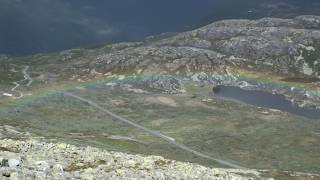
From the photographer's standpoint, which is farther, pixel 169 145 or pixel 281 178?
pixel 169 145

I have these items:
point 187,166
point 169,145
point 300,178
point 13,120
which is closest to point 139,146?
point 169,145

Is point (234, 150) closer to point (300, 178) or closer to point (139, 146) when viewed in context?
point (139, 146)

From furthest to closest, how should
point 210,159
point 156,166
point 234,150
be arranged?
point 234,150, point 210,159, point 156,166

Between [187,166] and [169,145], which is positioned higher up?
[187,166]

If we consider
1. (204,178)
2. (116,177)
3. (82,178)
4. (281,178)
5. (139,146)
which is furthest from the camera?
(139,146)

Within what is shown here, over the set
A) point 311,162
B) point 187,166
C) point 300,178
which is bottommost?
point 311,162

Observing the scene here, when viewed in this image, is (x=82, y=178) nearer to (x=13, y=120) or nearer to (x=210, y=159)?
(x=210, y=159)
